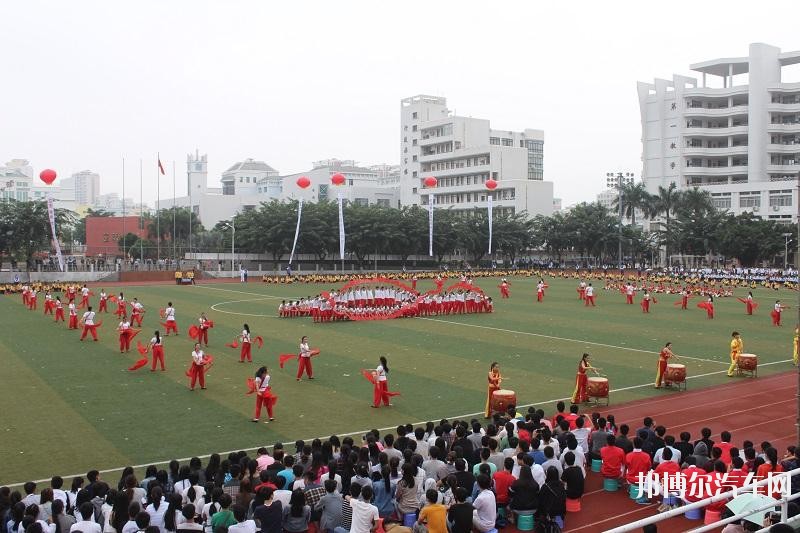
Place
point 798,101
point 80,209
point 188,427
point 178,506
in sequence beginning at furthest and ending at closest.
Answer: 1. point 80,209
2. point 798,101
3. point 188,427
4. point 178,506

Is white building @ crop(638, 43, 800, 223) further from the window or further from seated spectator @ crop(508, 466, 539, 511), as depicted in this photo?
seated spectator @ crop(508, 466, 539, 511)

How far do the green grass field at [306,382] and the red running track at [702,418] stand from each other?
922 millimetres

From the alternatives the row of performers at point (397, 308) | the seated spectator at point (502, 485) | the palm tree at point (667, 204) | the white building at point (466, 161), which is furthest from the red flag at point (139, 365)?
the white building at point (466, 161)

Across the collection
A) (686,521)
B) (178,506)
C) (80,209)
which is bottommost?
(686,521)

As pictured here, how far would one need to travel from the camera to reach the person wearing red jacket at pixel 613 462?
10.5m

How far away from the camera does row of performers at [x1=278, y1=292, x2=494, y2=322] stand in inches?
1267

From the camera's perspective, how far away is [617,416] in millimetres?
15352

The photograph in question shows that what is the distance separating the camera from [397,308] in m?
33.7

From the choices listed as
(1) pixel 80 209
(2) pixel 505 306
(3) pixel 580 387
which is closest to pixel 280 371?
(3) pixel 580 387

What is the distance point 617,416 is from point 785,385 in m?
5.80

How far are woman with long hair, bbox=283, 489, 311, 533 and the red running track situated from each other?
332 centimetres

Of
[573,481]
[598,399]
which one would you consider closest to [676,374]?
[598,399]

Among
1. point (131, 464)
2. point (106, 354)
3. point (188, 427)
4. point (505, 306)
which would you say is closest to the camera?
point (131, 464)

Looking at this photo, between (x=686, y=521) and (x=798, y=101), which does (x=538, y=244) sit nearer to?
(x=798, y=101)
